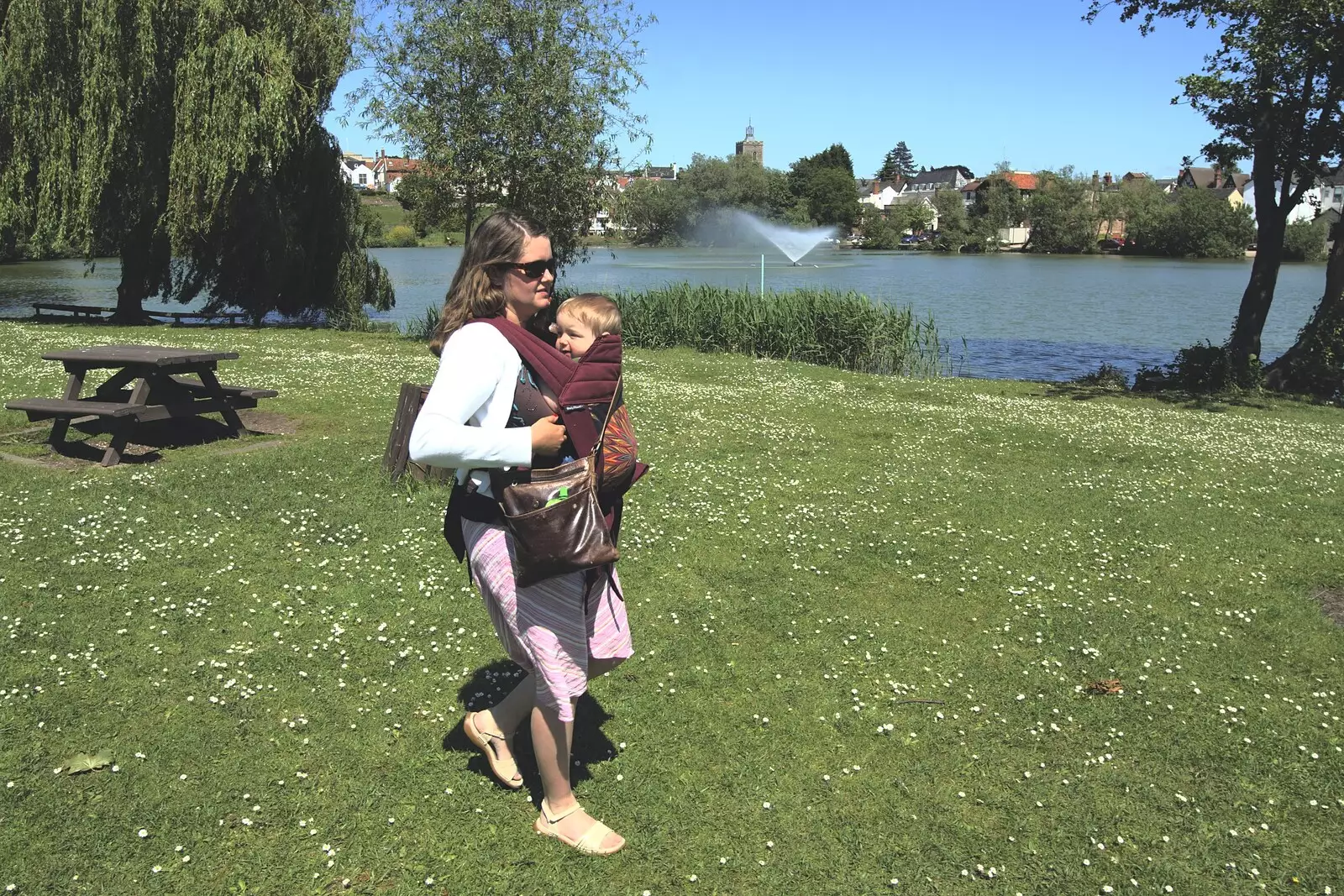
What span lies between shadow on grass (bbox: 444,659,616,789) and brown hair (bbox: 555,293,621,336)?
1.73 meters

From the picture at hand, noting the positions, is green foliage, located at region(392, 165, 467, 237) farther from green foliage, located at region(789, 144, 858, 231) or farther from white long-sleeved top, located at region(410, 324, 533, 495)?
green foliage, located at region(789, 144, 858, 231)

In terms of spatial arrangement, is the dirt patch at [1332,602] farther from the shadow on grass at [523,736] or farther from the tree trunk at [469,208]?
the tree trunk at [469,208]

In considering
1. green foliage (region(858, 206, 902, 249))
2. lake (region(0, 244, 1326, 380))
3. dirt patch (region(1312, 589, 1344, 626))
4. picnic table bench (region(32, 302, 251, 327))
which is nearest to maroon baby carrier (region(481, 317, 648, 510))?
dirt patch (region(1312, 589, 1344, 626))

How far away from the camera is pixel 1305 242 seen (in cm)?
8525

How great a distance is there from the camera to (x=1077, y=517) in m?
9.21

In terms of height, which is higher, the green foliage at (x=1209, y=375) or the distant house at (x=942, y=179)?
the distant house at (x=942, y=179)

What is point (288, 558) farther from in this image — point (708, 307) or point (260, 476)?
point (708, 307)

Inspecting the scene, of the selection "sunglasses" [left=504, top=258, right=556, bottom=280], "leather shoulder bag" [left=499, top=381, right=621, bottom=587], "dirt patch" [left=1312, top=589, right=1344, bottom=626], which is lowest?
"dirt patch" [left=1312, top=589, right=1344, bottom=626]

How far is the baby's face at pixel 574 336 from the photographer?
3.95 meters

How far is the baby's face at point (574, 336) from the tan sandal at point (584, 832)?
1.95m

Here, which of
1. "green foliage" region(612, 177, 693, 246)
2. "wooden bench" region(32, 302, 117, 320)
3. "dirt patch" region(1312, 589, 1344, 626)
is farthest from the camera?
"green foliage" region(612, 177, 693, 246)

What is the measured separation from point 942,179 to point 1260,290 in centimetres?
17864

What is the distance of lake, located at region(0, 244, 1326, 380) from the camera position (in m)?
30.6

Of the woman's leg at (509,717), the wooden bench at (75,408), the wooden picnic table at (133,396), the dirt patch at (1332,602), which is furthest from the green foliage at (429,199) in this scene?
the woman's leg at (509,717)
